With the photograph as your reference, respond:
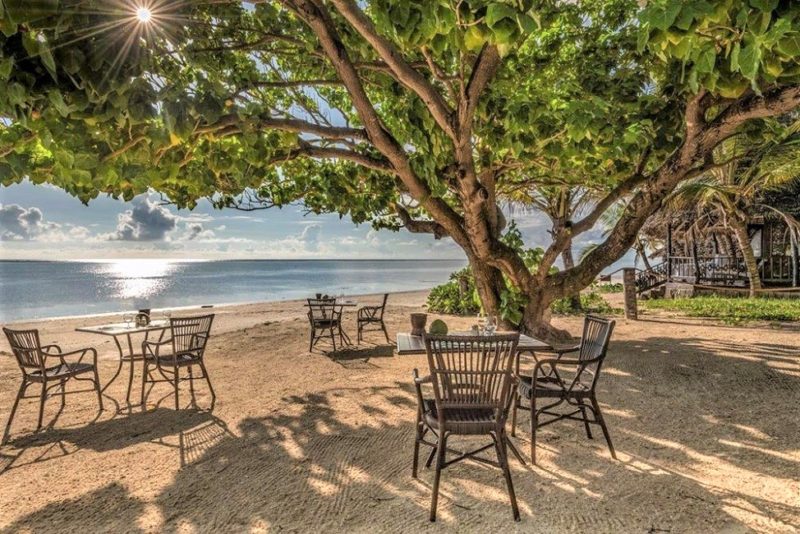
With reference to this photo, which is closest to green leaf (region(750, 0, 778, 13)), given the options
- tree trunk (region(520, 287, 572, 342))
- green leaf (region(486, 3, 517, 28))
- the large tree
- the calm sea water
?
the large tree

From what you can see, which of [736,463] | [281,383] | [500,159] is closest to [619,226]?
[500,159]

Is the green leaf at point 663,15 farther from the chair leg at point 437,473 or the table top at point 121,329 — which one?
the table top at point 121,329

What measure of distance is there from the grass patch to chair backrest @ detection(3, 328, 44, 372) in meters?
12.3

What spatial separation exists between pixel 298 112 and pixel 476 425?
6853mm

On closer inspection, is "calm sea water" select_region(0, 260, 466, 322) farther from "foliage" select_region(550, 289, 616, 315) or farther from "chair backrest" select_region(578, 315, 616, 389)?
"chair backrest" select_region(578, 315, 616, 389)

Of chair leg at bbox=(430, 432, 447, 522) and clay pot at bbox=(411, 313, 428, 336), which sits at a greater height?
clay pot at bbox=(411, 313, 428, 336)

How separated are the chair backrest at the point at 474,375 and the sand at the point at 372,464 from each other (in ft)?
2.09

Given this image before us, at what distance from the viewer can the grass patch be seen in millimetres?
10273

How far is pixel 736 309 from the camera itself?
1134 cm

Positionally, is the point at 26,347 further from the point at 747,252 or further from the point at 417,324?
the point at 747,252

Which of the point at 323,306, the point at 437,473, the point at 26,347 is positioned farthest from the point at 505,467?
the point at 323,306

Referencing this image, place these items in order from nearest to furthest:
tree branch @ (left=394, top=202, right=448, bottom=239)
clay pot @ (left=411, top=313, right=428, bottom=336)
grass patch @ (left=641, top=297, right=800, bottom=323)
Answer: clay pot @ (left=411, top=313, right=428, bottom=336) → tree branch @ (left=394, top=202, right=448, bottom=239) → grass patch @ (left=641, top=297, right=800, bottom=323)

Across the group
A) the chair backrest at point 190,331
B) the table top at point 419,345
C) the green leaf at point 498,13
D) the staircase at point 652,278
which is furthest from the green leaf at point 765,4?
the staircase at point 652,278

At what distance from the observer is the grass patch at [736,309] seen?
33.7 ft
